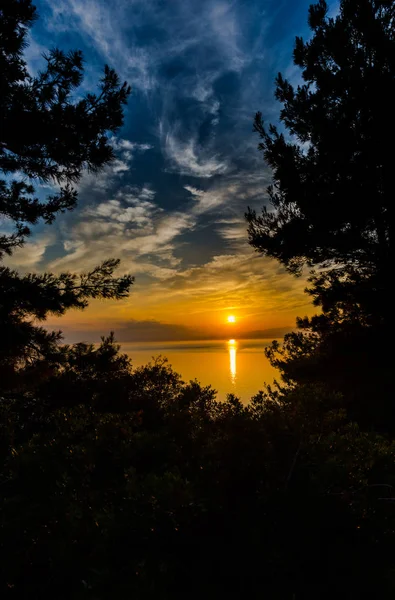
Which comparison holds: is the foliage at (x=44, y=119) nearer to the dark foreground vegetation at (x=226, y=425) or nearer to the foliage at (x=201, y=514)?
the dark foreground vegetation at (x=226, y=425)

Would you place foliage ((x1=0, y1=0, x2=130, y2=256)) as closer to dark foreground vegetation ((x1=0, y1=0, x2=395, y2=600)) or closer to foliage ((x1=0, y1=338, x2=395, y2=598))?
dark foreground vegetation ((x1=0, y1=0, x2=395, y2=600))

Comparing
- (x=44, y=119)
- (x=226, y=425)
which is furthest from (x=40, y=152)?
(x=226, y=425)

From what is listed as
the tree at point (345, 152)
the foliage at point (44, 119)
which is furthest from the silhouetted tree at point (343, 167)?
the foliage at point (44, 119)

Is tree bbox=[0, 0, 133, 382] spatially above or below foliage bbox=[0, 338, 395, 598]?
above

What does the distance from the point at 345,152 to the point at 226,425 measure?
6.37m

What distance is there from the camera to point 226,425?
420 centimetres

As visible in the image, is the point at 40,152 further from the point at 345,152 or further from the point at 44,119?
the point at 345,152

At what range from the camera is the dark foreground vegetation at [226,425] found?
287 cm

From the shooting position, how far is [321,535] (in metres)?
3.12

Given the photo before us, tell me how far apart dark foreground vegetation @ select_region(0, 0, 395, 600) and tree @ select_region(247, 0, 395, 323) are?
0.04m

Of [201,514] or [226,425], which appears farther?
[226,425]

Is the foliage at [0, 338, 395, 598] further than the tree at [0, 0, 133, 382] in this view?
No

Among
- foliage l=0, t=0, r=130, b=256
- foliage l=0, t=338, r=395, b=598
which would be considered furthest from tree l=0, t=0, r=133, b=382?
foliage l=0, t=338, r=395, b=598

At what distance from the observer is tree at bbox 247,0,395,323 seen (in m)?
6.61
